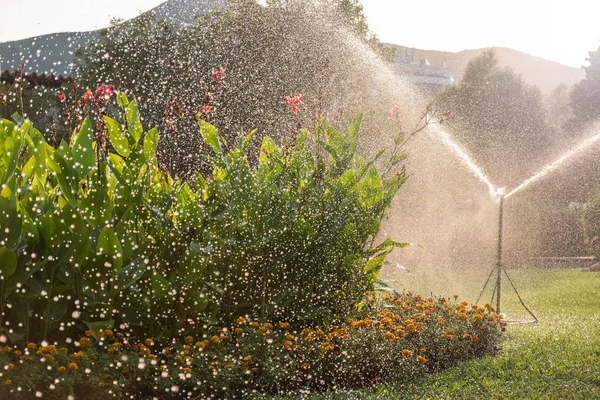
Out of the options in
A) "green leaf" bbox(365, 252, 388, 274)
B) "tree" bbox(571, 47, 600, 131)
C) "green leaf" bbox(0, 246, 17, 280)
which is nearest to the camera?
"green leaf" bbox(0, 246, 17, 280)

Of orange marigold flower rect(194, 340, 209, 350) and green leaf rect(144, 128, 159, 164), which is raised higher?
green leaf rect(144, 128, 159, 164)

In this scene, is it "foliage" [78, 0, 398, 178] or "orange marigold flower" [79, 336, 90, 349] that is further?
"foliage" [78, 0, 398, 178]

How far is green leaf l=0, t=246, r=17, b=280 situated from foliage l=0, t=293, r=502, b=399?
336 millimetres

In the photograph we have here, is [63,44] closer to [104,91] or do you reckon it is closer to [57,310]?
[104,91]

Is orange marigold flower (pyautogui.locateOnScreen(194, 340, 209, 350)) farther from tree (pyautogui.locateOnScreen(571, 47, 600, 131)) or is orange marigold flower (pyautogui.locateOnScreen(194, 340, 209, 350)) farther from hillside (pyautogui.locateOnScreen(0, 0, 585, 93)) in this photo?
tree (pyautogui.locateOnScreen(571, 47, 600, 131))

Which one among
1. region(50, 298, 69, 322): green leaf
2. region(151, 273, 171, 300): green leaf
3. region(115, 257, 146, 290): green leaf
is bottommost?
region(50, 298, 69, 322): green leaf

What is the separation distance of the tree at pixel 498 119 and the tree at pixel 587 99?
3.33 metres

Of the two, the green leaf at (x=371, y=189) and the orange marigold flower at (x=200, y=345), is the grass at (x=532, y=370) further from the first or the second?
the green leaf at (x=371, y=189)

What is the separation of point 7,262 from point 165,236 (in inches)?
32.9

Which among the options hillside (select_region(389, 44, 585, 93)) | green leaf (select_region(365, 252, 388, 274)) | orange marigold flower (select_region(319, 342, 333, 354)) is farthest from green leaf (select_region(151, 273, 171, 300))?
hillside (select_region(389, 44, 585, 93))

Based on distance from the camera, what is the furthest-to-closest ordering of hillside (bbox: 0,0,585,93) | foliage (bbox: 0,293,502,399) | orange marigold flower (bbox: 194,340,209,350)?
1. hillside (bbox: 0,0,585,93)
2. orange marigold flower (bbox: 194,340,209,350)
3. foliage (bbox: 0,293,502,399)

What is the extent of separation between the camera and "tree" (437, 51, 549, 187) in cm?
2014

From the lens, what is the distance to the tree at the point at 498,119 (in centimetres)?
2014

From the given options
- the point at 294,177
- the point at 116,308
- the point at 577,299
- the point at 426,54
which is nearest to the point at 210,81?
the point at 577,299
